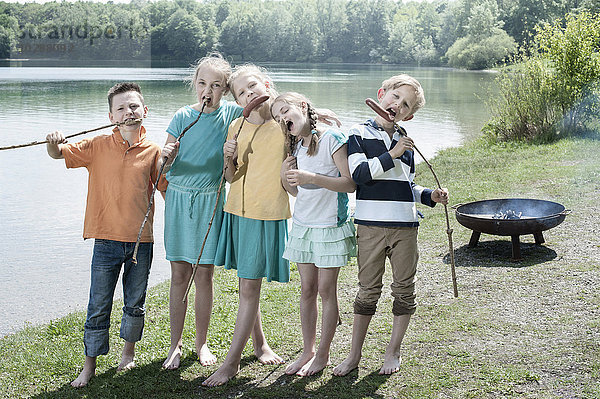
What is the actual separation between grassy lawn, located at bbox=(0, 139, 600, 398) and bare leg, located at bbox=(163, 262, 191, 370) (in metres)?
0.08

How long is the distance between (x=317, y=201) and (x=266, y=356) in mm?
1104

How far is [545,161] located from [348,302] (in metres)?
8.24

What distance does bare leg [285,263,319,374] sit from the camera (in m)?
3.83

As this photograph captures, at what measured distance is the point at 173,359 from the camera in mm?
4148

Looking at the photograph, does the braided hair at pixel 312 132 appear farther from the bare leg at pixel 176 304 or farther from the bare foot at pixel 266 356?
the bare foot at pixel 266 356

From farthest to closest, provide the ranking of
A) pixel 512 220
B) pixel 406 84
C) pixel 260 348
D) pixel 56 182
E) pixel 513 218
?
pixel 56 182 → pixel 513 218 → pixel 512 220 → pixel 260 348 → pixel 406 84

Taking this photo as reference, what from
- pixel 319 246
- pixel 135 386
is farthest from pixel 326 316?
pixel 135 386

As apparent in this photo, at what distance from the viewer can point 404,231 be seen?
12.2 ft

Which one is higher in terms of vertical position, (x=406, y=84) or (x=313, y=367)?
(x=406, y=84)

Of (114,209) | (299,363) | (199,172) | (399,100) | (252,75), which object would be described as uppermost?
(252,75)

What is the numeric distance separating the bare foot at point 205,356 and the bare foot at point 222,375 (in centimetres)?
25

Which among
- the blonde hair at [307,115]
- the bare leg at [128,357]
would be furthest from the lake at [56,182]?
the blonde hair at [307,115]

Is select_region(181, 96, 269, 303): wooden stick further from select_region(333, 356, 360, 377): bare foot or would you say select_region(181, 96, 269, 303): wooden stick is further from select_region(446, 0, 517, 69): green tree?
select_region(446, 0, 517, 69): green tree

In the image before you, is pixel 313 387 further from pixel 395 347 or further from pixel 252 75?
pixel 252 75
